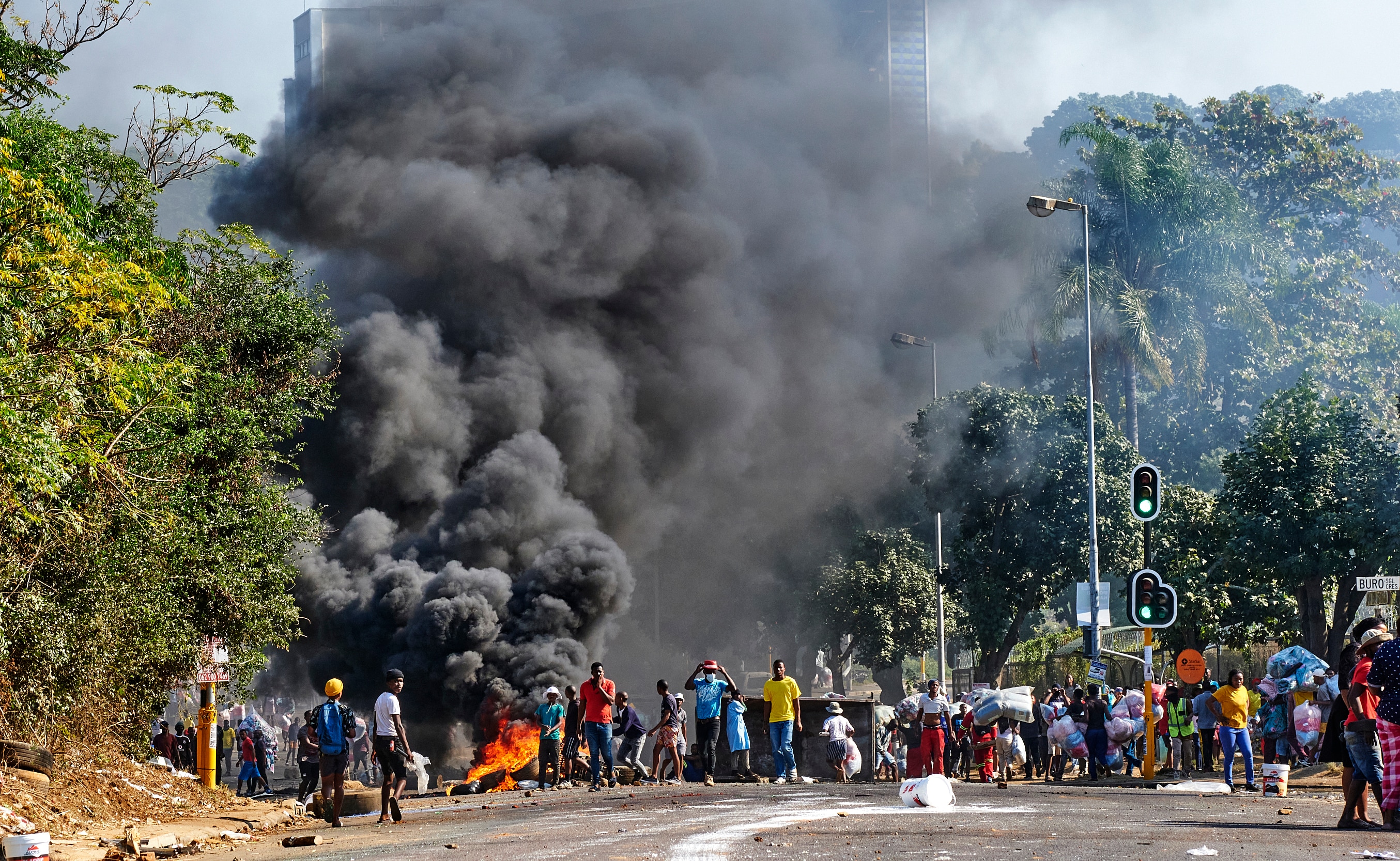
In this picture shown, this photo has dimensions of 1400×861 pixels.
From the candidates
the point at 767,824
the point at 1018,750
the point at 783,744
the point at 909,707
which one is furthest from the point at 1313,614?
the point at 767,824

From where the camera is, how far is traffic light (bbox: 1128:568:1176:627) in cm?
1495

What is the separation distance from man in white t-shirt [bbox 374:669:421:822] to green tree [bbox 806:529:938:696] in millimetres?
29224

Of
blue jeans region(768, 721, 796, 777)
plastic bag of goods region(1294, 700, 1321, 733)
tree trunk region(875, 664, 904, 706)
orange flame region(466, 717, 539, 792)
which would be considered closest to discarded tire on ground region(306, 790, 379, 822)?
blue jeans region(768, 721, 796, 777)

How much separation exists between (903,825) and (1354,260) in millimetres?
52383

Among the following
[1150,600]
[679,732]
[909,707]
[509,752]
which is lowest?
[509,752]

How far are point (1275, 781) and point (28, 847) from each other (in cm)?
1101

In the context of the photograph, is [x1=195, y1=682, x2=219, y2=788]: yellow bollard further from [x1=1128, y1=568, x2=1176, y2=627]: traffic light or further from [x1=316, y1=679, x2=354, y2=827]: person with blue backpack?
[x1=1128, y1=568, x2=1176, y2=627]: traffic light

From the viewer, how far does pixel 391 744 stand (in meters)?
12.1

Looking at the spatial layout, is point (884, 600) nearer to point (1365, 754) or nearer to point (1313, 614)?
point (1313, 614)

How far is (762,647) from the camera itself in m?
A: 57.7

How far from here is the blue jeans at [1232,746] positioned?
13.5 metres

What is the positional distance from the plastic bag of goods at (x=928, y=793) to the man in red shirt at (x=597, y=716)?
488cm

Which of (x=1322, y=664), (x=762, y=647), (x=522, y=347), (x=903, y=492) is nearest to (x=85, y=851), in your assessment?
(x=1322, y=664)

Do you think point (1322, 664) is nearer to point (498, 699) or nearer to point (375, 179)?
point (498, 699)
